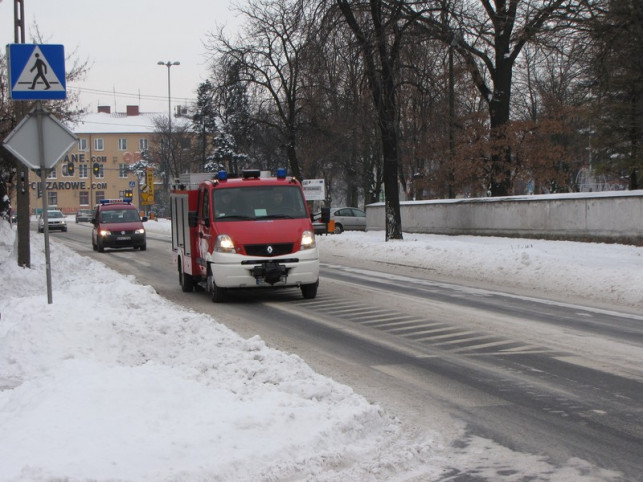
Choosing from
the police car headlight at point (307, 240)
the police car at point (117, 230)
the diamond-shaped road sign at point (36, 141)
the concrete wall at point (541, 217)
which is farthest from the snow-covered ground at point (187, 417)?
the police car at point (117, 230)

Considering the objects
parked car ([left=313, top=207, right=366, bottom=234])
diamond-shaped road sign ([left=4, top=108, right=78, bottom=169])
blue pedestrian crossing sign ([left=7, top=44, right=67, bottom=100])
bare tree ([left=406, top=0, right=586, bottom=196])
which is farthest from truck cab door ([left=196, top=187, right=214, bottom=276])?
parked car ([left=313, top=207, right=366, bottom=234])

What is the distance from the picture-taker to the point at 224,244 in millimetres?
14086

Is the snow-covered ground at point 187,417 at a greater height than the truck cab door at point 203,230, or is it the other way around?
the truck cab door at point 203,230

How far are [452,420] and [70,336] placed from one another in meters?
4.00

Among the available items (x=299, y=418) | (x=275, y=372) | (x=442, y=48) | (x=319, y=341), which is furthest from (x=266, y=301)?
(x=442, y=48)

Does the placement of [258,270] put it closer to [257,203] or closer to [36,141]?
[257,203]

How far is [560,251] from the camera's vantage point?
22.1 m

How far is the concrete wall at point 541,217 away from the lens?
81.3 feet

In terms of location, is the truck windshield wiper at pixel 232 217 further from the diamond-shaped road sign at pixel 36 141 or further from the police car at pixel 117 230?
the police car at pixel 117 230

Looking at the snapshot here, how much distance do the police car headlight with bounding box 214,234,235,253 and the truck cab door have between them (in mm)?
238

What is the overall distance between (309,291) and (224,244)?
6.00 feet

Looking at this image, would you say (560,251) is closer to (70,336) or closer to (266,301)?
(266,301)

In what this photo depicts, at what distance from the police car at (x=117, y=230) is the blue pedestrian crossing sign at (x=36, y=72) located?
21775mm

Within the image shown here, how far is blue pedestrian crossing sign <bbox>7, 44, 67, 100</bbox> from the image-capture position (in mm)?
10414
